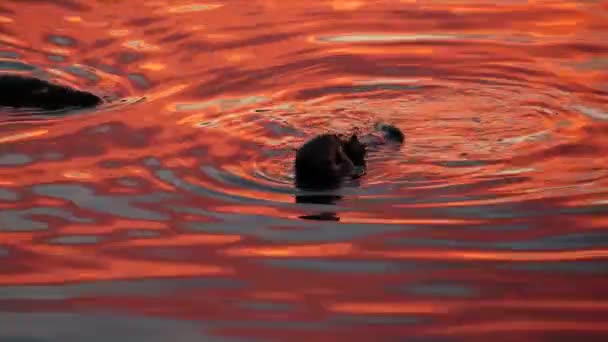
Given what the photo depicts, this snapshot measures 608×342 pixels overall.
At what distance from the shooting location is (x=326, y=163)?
9.03m

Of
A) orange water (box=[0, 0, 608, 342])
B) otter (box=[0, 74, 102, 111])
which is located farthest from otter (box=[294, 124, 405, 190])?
otter (box=[0, 74, 102, 111])

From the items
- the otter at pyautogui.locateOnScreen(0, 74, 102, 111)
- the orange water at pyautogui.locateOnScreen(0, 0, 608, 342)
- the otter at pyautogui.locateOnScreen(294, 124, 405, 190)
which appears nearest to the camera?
the orange water at pyautogui.locateOnScreen(0, 0, 608, 342)

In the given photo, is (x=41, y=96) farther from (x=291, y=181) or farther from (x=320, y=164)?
(x=320, y=164)

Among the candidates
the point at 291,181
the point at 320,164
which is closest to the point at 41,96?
the point at 291,181

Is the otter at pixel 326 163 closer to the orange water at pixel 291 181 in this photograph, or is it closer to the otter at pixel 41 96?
the orange water at pixel 291 181

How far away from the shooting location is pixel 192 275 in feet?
24.2

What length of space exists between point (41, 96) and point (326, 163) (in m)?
4.15

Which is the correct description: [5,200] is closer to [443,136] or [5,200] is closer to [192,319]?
[192,319]

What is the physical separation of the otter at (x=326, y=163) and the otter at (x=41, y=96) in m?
3.39

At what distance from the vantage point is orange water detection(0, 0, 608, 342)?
22.3 feet

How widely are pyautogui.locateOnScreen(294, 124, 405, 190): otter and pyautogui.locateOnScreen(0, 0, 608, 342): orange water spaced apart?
0.61 ft

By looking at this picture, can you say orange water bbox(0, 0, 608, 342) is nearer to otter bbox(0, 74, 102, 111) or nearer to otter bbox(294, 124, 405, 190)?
otter bbox(294, 124, 405, 190)

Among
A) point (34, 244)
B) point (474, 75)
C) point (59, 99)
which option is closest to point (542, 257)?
point (34, 244)

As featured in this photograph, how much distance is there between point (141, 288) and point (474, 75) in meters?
6.40
